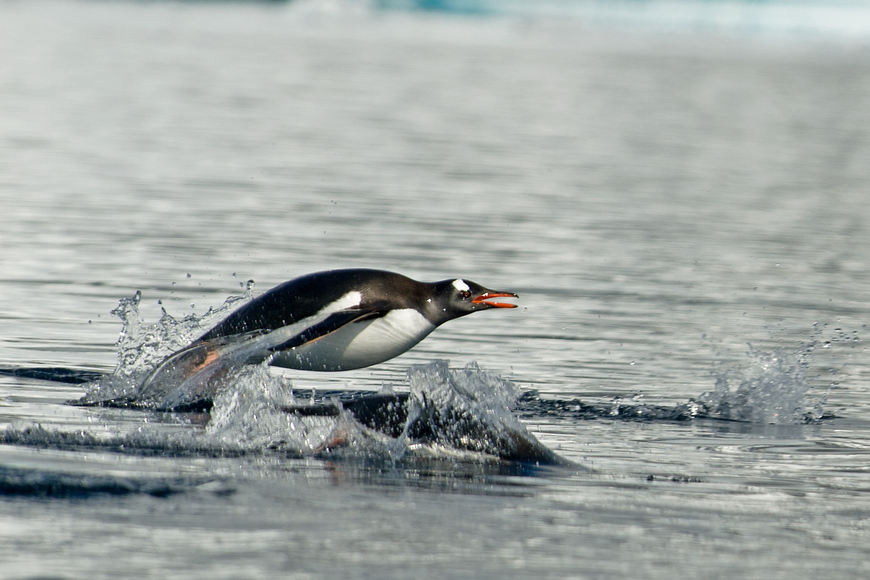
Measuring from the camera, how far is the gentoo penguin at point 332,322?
945 cm

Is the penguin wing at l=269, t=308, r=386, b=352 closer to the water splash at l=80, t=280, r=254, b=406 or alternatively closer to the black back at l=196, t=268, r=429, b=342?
the black back at l=196, t=268, r=429, b=342

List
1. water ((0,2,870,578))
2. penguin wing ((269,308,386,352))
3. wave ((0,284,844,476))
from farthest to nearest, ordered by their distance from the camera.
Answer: penguin wing ((269,308,386,352)) < wave ((0,284,844,476)) < water ((0,2,870,578))

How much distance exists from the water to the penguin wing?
20.3 inches

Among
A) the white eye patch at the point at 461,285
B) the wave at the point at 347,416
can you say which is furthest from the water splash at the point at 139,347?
the white eye patch at the point at 461,285

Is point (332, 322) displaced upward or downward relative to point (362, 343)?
upward

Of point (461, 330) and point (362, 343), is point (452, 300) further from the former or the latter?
point (461, 330)

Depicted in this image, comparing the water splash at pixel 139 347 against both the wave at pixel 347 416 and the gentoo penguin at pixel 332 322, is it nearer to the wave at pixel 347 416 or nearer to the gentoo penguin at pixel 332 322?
the wave at pixel 347 416

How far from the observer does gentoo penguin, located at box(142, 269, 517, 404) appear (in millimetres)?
9445

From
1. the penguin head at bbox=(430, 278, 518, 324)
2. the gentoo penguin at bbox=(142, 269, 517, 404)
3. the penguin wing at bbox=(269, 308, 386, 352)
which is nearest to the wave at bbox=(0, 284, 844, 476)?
the gentoo penguin at bbox=(142, 269, 517, 404)

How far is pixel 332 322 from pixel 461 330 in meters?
3.95

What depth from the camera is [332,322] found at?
938cm

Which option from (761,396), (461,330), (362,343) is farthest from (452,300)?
(461,330)

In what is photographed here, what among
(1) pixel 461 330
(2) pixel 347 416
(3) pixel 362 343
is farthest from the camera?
(1) pixel 461 330

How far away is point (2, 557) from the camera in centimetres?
568
